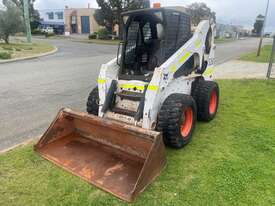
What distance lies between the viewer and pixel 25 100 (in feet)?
20.6

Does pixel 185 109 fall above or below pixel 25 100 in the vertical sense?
above

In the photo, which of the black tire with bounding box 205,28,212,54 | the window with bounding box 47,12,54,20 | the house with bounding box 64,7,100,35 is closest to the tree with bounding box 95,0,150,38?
the house with bounding box 64,7,100,35

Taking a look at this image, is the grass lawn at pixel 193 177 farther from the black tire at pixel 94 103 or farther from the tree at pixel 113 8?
the tree at pixel 113 8

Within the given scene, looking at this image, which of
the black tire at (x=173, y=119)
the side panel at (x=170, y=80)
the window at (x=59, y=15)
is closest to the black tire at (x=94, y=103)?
the side panel at (x=170, y=80)

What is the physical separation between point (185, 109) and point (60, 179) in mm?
1971

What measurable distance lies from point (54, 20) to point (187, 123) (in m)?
75.0

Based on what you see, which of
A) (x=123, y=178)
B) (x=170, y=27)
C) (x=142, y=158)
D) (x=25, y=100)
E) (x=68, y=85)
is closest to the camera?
(x=123, y=178)

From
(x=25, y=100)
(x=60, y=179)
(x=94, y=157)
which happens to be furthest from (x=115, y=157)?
(x=25, y=100)

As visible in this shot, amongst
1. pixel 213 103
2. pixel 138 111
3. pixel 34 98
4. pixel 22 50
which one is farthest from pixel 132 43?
pixel 22 50

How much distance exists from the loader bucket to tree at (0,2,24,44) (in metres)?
24.6

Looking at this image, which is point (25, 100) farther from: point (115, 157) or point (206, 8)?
point (206, 8)

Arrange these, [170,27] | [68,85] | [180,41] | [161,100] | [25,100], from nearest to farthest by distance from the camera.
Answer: [161,100]
[170,27]
[180,41]
[25,100]
[68,85]

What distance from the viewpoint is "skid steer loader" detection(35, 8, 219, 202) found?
3.01 meters

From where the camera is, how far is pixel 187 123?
3.93 m
